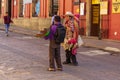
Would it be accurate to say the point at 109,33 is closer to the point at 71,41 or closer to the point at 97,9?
the point at 97,9

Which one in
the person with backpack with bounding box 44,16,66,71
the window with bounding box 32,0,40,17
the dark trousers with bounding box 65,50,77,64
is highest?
the window with bounding box 32,0,40,17

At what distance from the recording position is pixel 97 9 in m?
26.2

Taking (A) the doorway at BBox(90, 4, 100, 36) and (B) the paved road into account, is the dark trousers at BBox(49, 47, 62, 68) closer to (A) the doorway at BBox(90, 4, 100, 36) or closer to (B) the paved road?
(B) the paved road

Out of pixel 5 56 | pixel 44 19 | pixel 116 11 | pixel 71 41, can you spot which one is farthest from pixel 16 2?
pixel 71 41

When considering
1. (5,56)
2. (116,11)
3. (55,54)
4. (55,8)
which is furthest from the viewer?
(55,8)

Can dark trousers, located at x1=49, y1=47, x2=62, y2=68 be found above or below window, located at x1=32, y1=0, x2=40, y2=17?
below

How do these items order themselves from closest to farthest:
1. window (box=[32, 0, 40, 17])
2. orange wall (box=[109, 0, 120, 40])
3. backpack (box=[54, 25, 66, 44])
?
1. backpack (box=[54, 25, 66, 44])
2. orange wall (box=[109, 0, 120, 40])
3. window (box=[32, 0, 40, 17])

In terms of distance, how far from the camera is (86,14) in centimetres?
2673

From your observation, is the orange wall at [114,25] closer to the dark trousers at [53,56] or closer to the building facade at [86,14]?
the building facade at [86,14]

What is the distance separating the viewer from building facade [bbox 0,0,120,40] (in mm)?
24047

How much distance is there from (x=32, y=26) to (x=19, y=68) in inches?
960

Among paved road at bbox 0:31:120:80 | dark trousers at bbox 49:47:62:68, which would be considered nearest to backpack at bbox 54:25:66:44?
dark trousers at bbox 49:47:62:68

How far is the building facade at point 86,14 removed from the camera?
78.9 ft

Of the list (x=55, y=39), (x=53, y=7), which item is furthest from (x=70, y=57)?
(x=53, y=7)
